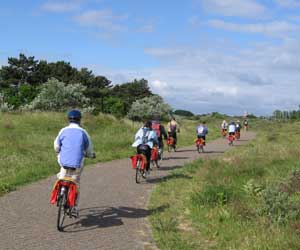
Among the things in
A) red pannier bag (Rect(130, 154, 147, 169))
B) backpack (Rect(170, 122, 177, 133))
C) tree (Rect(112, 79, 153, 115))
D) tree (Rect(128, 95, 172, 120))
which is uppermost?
tree (Rect(112, 79, 153, 115))

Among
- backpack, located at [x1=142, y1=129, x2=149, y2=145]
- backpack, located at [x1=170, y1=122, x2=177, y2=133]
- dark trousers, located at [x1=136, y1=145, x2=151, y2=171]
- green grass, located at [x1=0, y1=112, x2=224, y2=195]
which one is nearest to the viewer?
dark trousers, located at [x1=136, y1=145, x2=151, y2=171]

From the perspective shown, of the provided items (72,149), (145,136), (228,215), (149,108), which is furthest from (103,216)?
(149,108)

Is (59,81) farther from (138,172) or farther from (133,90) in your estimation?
(138,172)

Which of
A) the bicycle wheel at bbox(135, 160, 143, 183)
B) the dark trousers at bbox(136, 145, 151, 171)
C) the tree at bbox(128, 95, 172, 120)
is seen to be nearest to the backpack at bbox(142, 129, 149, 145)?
the dark trousers at bbox(136, 145, 151, 171)

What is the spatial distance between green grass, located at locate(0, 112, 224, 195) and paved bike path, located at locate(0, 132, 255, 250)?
39.4 inches

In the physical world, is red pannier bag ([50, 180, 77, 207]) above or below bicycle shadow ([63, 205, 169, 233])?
above

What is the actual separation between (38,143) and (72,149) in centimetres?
1662

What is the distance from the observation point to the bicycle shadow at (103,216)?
8880mm

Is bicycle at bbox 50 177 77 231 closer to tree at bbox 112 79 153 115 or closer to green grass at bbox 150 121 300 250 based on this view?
green grass at bbox 150 121 300 250

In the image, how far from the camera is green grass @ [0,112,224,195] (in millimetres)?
15474

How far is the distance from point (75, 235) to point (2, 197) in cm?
398

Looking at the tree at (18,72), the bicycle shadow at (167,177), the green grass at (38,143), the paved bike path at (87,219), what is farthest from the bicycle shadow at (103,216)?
the tree at (18,72)

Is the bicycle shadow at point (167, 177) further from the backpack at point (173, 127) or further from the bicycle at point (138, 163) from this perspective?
the backpack at point (173, 127)

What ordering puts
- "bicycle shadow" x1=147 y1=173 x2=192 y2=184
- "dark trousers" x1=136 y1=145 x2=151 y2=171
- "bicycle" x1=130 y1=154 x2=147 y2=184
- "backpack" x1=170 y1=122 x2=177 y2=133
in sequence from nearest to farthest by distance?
"bicycle" x1=130 y1=154 x2=147 y2=184
"dark trousers" x1=136 y1=145 x2=151 y2=171
"bicycle shadow" x1=147 y1=173 x2=192 y2=184
"backpack" x1=170 y1=122 x2=177 y2=133
